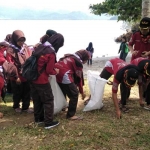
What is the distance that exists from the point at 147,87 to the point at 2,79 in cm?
277

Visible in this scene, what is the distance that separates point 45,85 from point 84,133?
956mm

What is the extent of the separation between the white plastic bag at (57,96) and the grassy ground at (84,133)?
20 centimetres

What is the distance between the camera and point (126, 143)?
12.0ft

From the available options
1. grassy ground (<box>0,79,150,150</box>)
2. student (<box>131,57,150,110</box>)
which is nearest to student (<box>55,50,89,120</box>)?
grassy ground (<box>0,79,150,150</box>)

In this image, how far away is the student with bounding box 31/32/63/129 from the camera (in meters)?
3.80

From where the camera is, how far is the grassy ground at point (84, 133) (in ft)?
11.9

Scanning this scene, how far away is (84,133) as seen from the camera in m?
3.95

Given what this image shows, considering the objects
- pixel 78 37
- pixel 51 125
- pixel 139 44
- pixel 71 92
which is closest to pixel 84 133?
pixel 51 125

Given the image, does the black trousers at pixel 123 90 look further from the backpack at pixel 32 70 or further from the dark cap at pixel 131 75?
the backpack at pixel 32 70

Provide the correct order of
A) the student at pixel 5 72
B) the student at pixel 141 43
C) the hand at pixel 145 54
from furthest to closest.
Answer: the hand at pixel 145 54 < the student at pixel 141 43 < the student at pixel 5 72

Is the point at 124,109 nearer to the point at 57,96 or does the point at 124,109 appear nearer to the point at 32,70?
the point at 57,96

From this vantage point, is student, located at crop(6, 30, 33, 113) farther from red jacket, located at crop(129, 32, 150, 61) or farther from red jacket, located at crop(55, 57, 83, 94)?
red jacket, located at crop(129, 32, 150, 61)

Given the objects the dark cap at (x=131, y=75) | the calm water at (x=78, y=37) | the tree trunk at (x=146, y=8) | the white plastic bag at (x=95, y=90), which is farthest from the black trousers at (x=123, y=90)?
the calm water at (x=78, y=37)

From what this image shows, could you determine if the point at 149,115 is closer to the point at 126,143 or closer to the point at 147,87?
the point at 147,87
